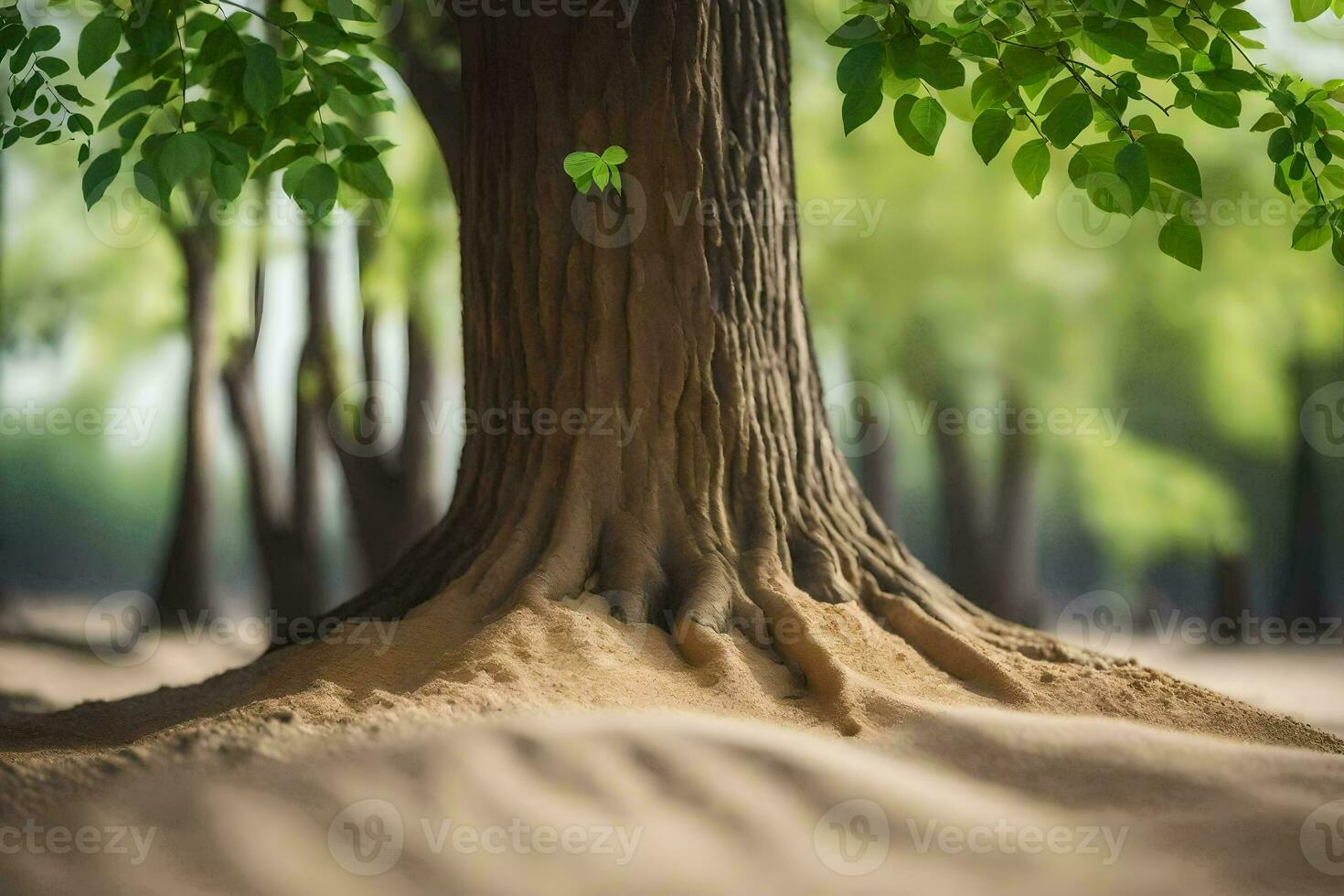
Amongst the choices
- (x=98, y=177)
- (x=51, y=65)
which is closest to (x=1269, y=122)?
(x=98, y=177)

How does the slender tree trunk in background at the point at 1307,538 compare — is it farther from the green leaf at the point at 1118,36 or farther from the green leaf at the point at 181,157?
the green leaf at the point at 181,157

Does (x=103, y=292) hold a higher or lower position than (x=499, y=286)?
higher

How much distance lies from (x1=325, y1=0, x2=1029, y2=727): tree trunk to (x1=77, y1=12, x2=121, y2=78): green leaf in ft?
4.64

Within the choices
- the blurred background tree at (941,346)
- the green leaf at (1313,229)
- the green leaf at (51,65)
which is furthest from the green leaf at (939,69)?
the blurred background tree at (941,346)

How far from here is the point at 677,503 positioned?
13.6 ft

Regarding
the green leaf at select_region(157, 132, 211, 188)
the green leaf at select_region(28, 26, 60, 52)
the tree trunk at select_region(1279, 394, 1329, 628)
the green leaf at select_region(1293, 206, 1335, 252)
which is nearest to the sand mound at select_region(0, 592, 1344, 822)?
the green leaf at select_region(1293, 206, 1335, 252)

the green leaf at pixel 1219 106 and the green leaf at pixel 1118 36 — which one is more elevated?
the green leaf at pixel 1118 36

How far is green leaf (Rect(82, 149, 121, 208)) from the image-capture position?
3451 millimetres

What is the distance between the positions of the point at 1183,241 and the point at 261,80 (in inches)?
111

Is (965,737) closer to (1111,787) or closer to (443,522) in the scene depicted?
(1111,787)

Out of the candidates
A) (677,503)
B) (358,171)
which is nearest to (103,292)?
(358,171)

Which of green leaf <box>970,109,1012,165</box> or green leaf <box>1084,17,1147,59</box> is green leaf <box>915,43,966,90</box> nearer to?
green leaf <box>970,109,1012,165</box>

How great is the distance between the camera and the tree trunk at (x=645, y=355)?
4.10 metres

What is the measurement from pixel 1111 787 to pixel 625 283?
2.38 m
